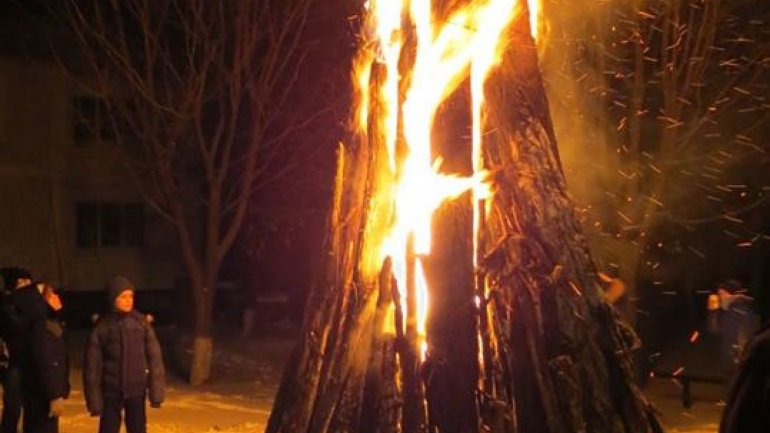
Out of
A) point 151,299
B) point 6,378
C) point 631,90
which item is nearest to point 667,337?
point 631,90

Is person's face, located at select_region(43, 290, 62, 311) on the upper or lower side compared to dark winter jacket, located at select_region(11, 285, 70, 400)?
upper

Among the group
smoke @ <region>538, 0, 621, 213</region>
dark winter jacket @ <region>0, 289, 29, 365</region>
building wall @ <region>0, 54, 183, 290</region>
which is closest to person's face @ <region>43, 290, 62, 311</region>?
dark winter jacket @ <region>0, 289, 29, 365</region>

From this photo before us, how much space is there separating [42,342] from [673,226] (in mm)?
11148

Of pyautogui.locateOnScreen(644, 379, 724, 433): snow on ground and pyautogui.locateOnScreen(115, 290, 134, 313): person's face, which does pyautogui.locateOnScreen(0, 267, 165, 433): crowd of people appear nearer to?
pyautogui.locateOnScreen(115, 290, 134, 313): person's face

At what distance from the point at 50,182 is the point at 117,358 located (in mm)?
17938

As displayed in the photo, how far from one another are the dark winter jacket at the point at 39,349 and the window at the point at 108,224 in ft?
56.8

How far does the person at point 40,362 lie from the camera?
28.6 ft

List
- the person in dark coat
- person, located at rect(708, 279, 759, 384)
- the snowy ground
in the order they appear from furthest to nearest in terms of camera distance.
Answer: the snowy ground, person, located at rect(708, 279, 759, 384), the person in dark coat

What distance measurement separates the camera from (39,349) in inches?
342

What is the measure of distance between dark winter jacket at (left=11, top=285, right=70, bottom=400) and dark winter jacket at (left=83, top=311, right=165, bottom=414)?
2.94ft

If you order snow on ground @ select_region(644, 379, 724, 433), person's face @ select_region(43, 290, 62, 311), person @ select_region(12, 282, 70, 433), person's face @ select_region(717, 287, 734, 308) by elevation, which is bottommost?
snow on ground @ select_region(644, 379, 724, 433)

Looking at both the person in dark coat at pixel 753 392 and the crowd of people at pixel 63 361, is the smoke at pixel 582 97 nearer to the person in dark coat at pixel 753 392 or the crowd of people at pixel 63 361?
the crowd of people at pixel 63 361

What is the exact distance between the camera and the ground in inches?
440

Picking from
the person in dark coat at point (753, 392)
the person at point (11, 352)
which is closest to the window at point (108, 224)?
the person at point (11, 352)
